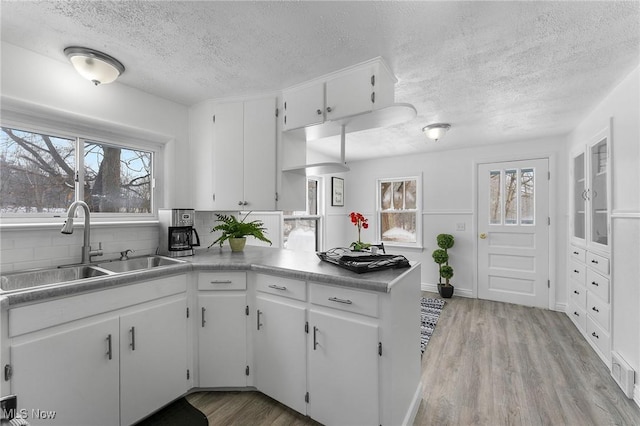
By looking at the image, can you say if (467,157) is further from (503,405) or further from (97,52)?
(97,52)

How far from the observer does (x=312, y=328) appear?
5.48ft

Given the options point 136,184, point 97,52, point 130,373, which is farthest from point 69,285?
point 97,52

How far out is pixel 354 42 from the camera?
168cm

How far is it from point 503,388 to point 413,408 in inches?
33.9

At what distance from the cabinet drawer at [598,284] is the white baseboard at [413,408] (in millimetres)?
1850

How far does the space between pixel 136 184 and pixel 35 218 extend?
720 millimetres

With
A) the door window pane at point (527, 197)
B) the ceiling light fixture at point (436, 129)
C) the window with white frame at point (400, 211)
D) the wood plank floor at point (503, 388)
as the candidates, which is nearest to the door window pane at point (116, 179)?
the wood plank floor at point (503, 388)

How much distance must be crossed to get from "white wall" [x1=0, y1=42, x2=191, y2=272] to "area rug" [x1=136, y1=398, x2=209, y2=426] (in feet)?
3.92

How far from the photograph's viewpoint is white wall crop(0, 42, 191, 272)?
1.73 metres

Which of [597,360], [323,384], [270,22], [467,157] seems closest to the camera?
[270,22]

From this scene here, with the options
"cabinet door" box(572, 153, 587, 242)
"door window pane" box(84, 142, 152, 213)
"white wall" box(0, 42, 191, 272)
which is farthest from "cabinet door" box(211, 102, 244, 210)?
"cabinet door" box(572, 153, 587, 242)

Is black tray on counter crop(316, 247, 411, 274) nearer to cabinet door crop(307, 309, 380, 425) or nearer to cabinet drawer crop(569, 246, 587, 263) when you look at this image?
cabinet door crop(307, 309, 380, 425)

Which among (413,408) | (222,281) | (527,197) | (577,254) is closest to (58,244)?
(222,281)

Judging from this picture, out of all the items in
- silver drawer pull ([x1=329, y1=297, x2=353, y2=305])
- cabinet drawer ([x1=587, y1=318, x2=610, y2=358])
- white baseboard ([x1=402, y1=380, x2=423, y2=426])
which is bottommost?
white baseboard ([x1=402, y1=380, x2=423, y2=426])
